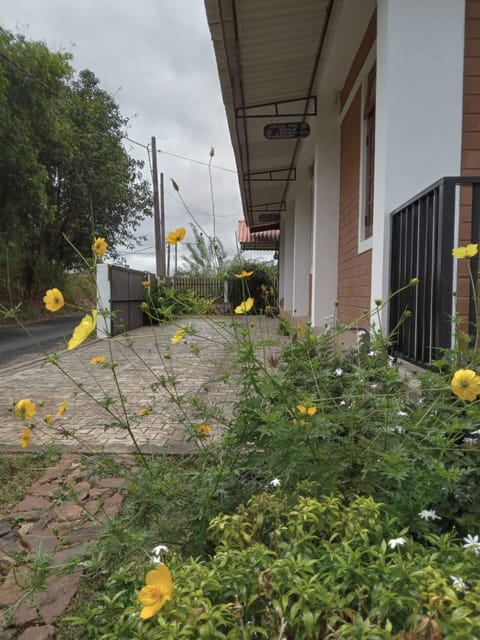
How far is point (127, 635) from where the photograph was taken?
0.91 metres

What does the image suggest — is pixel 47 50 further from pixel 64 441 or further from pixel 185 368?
pixel 64 441

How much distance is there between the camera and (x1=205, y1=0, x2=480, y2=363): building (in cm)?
243

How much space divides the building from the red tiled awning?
1084 cm

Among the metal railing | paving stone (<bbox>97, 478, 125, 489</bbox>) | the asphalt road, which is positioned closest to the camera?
the metal railing

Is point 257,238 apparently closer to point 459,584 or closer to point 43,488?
point 43,488

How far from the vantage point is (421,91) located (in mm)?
2738

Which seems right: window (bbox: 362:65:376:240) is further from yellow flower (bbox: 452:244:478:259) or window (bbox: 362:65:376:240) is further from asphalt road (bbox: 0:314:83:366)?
asphalt road (bbox: 0:314:83:366)

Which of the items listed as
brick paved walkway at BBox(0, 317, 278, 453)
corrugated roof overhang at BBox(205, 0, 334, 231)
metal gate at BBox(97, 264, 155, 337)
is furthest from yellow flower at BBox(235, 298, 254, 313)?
metal gate at BBox(97, 264, 155, 337)

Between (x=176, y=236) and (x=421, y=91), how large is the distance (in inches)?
75.1

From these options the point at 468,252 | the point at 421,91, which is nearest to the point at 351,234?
the point at 421,91

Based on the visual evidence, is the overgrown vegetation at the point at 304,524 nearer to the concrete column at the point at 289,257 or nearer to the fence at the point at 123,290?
the fence at the point at 123,290

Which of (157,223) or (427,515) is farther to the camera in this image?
(157,223)

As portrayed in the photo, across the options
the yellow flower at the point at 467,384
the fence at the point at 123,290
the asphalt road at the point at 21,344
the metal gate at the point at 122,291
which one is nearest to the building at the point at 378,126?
the yellow flower at the point at 467,384

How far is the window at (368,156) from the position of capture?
4051mm
